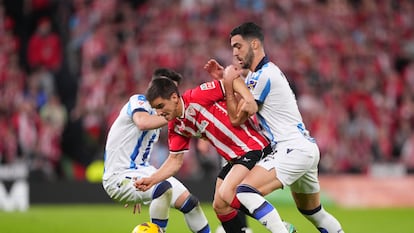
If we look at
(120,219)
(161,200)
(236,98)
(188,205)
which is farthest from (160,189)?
(120,219)

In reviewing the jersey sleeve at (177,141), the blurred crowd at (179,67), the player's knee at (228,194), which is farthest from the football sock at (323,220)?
the blurred crowd at (179,67)

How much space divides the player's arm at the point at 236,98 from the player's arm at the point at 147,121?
2.90 ft

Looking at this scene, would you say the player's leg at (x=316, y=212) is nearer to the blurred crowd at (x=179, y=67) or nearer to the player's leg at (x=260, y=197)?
the player's leg at (x=260, y=197)

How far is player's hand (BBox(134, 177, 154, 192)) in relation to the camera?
8.55m

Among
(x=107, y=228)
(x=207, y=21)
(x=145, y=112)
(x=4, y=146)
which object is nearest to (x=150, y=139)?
(x=145, y=112)

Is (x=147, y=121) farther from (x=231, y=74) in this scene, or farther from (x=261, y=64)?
(x=261, y=64)

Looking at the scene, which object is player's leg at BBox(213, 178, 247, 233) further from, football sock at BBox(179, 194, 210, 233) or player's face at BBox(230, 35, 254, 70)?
player's face at BBox(230, 35, 254, 70)

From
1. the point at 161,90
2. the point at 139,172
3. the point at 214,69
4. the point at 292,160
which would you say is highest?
the point at 214,69

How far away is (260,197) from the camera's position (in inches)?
317

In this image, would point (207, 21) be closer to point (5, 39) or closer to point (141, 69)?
point (141, 69)

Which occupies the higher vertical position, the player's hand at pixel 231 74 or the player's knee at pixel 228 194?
the player's hand at pixel 231 74

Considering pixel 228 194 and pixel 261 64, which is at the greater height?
pixel 261 64

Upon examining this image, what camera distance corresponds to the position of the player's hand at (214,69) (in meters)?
8.75

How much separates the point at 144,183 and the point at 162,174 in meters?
0.22
